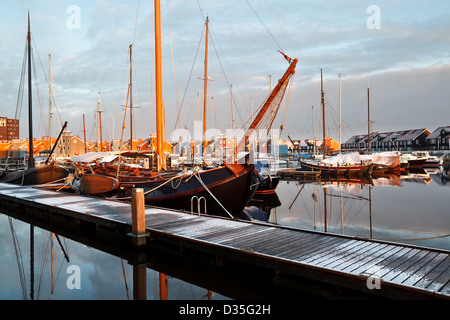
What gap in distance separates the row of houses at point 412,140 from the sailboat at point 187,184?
75.5m

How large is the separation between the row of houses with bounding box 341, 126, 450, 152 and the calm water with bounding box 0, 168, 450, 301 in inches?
2752

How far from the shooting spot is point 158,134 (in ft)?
53.7

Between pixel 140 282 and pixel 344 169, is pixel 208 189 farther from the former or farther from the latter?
pixel 344 169

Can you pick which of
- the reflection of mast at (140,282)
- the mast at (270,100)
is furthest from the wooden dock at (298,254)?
the mast at (270,100)

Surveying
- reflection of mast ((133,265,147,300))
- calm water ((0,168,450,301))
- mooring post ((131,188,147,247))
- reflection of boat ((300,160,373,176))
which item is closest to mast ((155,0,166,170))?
calm water ((0,168,450,301))

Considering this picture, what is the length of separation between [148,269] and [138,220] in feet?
4.75

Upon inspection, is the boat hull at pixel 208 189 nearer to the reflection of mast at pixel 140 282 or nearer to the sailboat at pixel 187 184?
the sailboat at pixel 187 184

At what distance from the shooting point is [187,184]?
52.1ft

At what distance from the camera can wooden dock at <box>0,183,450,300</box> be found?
5910 mm

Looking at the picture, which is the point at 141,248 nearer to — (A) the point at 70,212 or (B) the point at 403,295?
(A) the point at 70,212

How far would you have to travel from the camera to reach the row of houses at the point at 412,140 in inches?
3565

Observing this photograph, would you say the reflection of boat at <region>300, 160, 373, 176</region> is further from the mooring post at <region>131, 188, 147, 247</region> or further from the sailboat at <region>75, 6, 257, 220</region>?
the mooring post at <region>131, 188, 147, 247</region>
